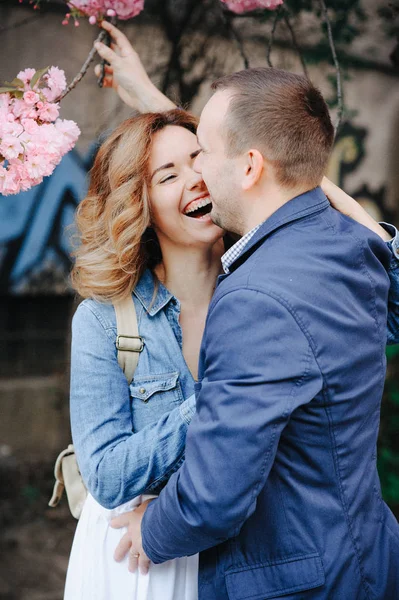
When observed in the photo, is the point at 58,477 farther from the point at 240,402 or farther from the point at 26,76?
the point at 26,76

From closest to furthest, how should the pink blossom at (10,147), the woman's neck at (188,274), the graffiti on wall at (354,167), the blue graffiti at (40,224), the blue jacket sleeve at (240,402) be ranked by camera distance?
1. the blue jacket sleeve at (240,402)
2. the pink blossom at (10,147)
3. the woman's neck at (188,274)
4. the blue graffiti at (40,224)
5. the graffiti on wall at (354,167)

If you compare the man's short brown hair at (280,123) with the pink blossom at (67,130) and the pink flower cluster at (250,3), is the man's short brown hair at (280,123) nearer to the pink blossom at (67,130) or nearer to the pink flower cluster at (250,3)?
the pink blossom at (67,130)

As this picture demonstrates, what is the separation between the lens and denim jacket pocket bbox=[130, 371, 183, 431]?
195 centimetres

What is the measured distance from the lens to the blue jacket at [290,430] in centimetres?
138

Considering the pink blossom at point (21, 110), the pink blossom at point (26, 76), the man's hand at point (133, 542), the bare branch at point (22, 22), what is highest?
the pink blossom at point (26, 76)

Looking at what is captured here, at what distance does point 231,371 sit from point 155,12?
3.16m

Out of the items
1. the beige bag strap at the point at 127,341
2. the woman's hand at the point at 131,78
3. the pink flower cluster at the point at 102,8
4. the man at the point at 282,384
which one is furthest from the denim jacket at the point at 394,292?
the pink flower cluster at the point at 102,8

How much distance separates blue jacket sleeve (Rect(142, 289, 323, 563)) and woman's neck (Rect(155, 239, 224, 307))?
0.79 m

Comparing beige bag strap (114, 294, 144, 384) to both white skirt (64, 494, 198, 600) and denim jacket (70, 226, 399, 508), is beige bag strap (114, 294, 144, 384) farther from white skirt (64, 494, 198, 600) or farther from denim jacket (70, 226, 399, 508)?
white skirt (64, 494, 198, 600)

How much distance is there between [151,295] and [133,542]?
77 centimetres

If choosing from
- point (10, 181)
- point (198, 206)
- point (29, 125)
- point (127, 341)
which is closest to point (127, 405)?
point (127, 341)

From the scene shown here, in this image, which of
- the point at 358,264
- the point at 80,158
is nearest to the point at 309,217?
the point at 358,264

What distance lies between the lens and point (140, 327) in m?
2.02

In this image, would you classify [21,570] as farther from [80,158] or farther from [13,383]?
[80,158]
